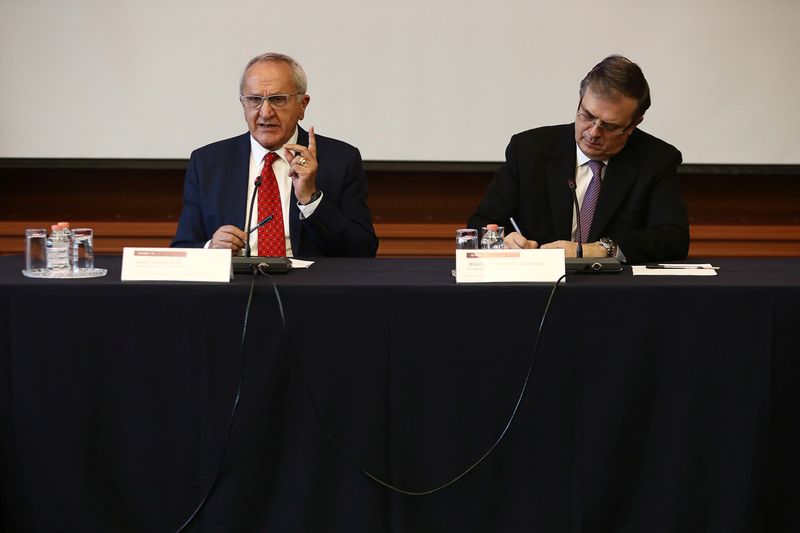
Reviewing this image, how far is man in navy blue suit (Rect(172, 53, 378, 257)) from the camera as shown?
103 inches

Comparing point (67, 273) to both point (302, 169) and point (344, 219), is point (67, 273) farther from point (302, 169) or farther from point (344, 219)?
point (344, 219)

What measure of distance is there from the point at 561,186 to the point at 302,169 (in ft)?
2.66

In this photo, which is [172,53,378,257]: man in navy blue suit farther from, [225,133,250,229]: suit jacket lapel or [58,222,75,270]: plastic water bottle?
[58,222,75,270]: plastic water bottle

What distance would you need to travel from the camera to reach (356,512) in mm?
1812

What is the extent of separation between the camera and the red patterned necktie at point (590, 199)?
8.77 ft

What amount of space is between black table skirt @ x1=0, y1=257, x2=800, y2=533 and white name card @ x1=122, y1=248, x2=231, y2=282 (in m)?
0.06

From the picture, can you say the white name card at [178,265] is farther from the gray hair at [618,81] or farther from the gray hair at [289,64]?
the gray hair at [618,81]

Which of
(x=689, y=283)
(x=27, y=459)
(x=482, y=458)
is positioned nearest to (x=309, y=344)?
(x=482, y=458)

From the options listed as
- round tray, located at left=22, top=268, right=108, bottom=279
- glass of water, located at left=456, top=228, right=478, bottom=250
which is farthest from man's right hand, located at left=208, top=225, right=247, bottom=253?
glass of water, located at left=456, top=228, right=478, bottom=250

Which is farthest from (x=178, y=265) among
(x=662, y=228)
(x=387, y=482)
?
(x=662, y=228)

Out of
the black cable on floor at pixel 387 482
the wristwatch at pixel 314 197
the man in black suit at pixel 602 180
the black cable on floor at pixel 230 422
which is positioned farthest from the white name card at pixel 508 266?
the wristwatch at pixel 314 197

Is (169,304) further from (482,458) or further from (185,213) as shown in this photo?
(185,213)

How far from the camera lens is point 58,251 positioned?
6.78 feet

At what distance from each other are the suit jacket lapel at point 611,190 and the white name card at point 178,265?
1227 millimetres
